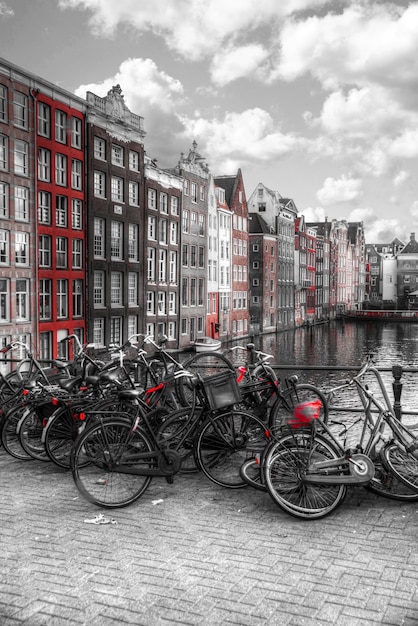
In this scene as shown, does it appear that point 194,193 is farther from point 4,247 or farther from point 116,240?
point 4,247

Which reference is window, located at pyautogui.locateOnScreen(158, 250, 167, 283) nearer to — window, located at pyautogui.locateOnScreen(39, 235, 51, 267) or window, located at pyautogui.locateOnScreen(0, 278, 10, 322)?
window, located at pyautogui.locateOnScreen(39, 235, 51, 267)

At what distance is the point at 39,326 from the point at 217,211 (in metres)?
28.7

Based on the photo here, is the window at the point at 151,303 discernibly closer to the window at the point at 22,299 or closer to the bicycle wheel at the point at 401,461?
the window at the point at 22,299

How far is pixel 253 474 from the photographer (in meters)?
6.34

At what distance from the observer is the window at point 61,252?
37312mm

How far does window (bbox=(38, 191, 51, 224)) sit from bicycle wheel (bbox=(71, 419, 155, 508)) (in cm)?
3189

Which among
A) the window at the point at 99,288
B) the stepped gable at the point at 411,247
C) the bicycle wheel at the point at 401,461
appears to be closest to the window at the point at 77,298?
the window at the point at 99,288

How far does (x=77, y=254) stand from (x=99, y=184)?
5336 millimetres

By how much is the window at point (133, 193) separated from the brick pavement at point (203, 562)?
3945 centimetres

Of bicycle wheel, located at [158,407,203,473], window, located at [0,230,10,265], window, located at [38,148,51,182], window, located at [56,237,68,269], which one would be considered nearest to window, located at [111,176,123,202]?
window, located at [56,237,68,269]

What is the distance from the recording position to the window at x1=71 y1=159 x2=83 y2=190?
126 feet

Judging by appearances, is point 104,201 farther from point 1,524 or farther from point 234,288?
point 1,524

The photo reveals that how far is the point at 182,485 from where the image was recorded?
6.52 m

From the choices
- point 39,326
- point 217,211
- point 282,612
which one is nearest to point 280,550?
point 282,612
